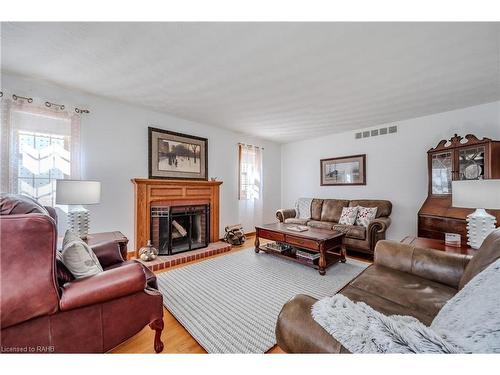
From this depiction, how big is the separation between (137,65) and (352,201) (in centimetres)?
408

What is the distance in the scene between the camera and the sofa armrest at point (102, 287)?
110 cm

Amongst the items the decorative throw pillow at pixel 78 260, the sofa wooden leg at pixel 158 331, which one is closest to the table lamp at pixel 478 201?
the sofa wooden leg at pixel 158 331

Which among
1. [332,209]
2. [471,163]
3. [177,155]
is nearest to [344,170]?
[332,209]

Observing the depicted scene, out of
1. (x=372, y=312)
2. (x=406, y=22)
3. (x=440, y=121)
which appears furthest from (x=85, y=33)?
(x=440, y=121)

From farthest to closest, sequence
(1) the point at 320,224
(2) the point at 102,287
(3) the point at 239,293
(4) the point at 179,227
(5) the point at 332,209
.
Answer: (5) the point at 332,209 < (1) the point at 320,224 < (4) the point at 179,227 < (3) the point at 239,293 < (2) the point at 102,287

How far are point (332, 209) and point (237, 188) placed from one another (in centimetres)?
206

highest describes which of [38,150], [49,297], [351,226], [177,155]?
[177,155]

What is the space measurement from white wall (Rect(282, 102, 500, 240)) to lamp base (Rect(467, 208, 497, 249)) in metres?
1.89

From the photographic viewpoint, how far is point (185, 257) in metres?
3.18

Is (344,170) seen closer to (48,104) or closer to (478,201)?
(478,201)

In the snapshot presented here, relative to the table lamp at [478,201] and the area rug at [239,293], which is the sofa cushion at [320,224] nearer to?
the area rug at [239,293]

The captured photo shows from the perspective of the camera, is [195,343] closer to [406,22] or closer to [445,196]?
[406,22]

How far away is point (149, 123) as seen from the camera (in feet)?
11.2

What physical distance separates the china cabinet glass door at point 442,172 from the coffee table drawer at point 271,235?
7.84 ft
